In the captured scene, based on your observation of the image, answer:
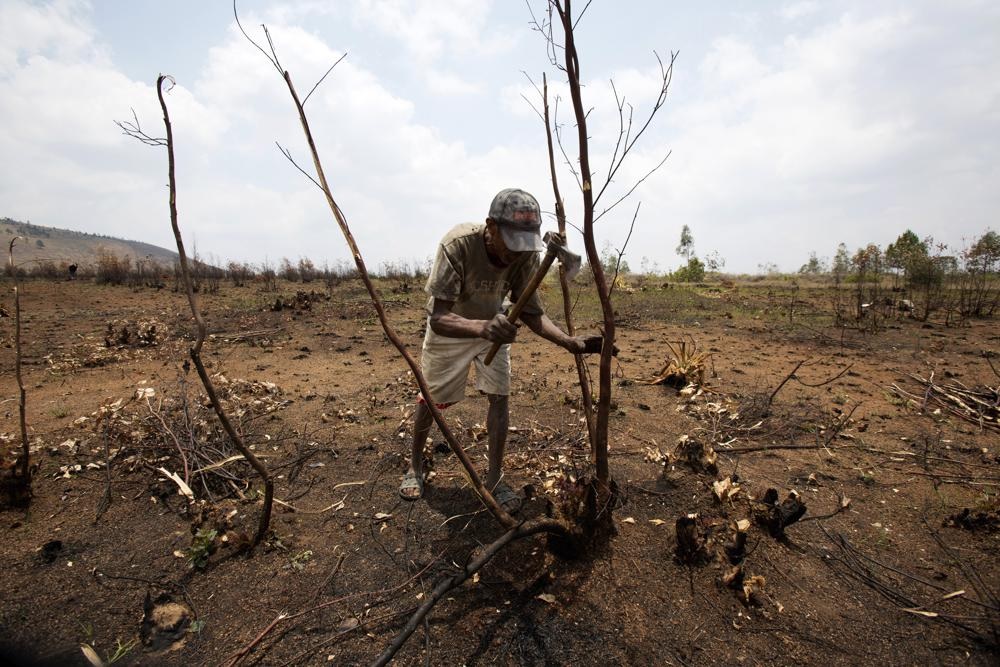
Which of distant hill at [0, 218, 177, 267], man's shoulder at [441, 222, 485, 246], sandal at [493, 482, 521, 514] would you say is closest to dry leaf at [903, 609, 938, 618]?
sandal at [493, 482, 521, 514]

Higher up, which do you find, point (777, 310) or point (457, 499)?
point (777, 310)

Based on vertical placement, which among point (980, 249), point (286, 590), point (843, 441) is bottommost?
point (286, 590)

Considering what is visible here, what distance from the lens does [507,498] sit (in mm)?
2525

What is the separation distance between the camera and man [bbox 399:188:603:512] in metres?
1.96

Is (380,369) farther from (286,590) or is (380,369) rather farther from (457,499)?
(286,590)

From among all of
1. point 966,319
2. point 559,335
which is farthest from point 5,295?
point 966,319

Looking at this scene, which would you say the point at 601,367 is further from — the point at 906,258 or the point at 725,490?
the point at 906,258

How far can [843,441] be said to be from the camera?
3279 mm

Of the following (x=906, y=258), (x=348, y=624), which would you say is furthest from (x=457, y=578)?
(x=906, y=258)

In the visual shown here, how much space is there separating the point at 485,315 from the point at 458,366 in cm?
30

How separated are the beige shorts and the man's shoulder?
0.48 meters

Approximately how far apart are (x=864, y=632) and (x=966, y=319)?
976 centimetres

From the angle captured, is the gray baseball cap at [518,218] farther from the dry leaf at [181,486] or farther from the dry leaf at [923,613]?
the dry leaf at [181,486]

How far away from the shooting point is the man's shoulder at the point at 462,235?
6.98 feet
